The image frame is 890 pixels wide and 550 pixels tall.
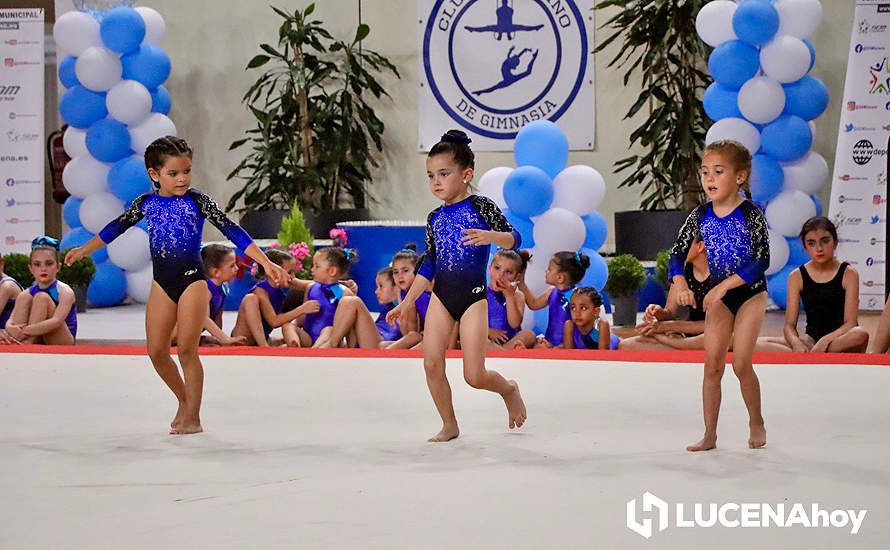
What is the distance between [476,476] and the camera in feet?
9.43

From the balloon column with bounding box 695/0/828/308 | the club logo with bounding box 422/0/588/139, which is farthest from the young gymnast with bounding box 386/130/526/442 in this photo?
the club logo with bounding box 422/0/588/139

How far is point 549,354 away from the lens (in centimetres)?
504

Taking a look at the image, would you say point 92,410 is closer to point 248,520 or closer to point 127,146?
point 248,520

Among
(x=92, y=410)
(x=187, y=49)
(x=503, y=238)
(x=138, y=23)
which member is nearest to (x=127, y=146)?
(x=138, y=23)

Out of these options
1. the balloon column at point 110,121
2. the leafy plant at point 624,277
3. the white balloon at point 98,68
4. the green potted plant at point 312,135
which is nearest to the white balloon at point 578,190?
the leafy plant at point 624,277

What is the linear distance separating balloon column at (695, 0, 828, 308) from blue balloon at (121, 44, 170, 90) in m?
4.38

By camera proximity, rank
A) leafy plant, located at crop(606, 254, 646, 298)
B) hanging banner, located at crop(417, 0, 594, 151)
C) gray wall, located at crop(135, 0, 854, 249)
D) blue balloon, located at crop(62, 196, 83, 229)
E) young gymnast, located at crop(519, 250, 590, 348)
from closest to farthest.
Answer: young gymnast, located at crop(519, 250, 590, 348)
leafy plant, located at crop(606, 254, 646, 298)
blue balloon, located at crop(62, 196, 83, 229)
hanging banner, located at crop(417, 0, 594, 151)
gray wall, located at crop(135, 0, 854, 249)

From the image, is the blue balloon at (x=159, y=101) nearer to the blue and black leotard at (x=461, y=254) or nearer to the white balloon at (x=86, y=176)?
the white balloon at (x=86, y=176)

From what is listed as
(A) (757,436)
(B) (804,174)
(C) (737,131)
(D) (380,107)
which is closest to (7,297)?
(A) (757,436)

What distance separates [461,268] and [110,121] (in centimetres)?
614

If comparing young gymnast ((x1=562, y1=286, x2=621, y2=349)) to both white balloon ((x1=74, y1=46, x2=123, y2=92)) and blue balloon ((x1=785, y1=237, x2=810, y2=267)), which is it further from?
white balloon ((x1=74, y1=46, x2=123, y2=92))

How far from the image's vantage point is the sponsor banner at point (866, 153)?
7.81 metres

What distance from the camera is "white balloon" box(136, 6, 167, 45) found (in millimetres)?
9016

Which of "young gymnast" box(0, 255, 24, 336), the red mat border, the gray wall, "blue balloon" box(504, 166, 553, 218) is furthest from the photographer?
the gray wall
